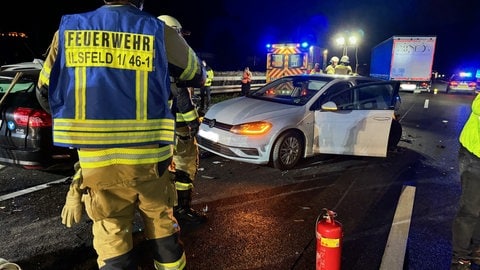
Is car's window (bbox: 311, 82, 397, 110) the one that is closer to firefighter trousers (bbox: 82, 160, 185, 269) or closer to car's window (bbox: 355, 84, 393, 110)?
car's window (bbox: 355, 84, 393, 110)

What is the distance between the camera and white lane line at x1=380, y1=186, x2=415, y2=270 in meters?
3.01

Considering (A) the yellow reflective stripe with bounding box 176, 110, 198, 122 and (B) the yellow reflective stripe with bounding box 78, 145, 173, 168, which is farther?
(A) the yellow reflective stripe with bounding box 176, 110, 198, 122

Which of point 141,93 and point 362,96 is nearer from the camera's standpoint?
point 141,93

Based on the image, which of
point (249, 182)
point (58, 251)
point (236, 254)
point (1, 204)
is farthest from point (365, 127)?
point (1, 204)

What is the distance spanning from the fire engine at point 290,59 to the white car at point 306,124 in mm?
10411

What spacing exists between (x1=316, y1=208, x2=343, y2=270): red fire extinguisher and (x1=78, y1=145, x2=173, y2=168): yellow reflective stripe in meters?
1.18

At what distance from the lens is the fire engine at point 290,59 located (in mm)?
16297

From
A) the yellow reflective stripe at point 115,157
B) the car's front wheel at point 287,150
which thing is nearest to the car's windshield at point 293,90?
the car's front wheel at point 287,150

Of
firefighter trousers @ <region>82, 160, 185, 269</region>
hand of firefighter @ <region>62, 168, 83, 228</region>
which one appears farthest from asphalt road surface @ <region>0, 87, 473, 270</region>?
hand of firefighter @ <region>62, 168, 83, 228</region>

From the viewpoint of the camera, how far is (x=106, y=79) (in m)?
1.81

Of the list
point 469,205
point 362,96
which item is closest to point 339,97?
point 362,96

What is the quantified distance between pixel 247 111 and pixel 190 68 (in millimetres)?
3248

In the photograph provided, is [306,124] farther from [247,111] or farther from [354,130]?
[247,111]

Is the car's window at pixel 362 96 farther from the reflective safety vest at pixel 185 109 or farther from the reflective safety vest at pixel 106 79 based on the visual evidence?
the reflective safety vest at pixel 106 79
